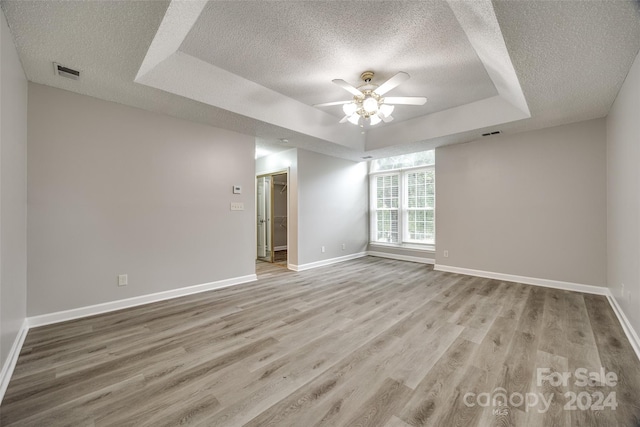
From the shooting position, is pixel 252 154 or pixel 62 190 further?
pixel 252 154

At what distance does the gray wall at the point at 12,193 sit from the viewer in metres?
1.71

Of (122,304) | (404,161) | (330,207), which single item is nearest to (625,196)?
(404,161)

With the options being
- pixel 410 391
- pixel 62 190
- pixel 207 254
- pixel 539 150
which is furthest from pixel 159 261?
pixel 539 150

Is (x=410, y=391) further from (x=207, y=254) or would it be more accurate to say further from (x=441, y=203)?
(x=441, y=203)

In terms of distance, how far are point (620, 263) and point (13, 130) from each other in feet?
19.1

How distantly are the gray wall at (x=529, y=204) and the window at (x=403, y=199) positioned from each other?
559 mm

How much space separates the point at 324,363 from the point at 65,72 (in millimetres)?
3493

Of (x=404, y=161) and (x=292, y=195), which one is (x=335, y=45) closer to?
(x=292, y=195)

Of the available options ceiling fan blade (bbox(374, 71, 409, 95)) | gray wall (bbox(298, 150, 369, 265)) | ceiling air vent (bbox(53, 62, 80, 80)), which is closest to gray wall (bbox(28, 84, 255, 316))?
ceiling air vent (bbox(53, 62, 80, 80))

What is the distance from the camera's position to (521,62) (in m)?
2.22

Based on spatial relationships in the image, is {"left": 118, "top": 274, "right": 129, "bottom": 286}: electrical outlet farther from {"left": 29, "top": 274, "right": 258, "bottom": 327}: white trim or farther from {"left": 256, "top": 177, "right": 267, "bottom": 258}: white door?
{"left": 256, "top": 177, "right": 267, "bottom": 258}: white door

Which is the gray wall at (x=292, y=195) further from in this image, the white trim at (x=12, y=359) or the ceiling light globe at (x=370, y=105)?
the white trim at (x=12, y=359)

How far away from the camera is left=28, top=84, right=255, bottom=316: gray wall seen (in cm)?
260

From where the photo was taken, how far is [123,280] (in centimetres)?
304
